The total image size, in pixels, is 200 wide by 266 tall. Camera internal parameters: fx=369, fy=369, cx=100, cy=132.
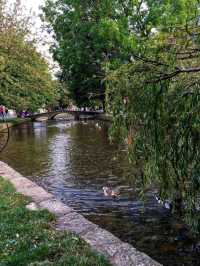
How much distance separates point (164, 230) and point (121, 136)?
2452 mm

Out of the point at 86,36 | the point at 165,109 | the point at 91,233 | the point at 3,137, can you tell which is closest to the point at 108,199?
the point at 91,233

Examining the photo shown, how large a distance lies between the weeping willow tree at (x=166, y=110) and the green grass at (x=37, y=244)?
4.93 feet

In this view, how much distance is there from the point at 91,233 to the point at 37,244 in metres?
1.18

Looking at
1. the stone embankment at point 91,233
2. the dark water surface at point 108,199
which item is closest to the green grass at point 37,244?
the stone embankment at point 91,233

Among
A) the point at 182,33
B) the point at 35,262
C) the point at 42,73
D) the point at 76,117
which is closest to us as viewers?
the point at 35,262

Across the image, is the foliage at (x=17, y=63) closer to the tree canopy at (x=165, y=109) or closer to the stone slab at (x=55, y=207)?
the stone slab at (x=55, y=207)

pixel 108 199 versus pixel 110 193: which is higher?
pixel 110 193

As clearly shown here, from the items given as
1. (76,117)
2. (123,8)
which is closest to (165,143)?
(123,8)

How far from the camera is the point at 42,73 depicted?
30203 millimetres

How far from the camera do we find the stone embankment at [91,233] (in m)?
5.13

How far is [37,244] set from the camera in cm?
536

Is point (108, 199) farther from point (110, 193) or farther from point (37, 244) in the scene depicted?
point (37, 244)

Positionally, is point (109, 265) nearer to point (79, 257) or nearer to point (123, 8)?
point (79, 257)

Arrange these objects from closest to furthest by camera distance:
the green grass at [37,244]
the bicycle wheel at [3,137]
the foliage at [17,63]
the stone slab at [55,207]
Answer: the green grass at [37,244] → the stone slab at [55,207] → the bicycle wheel at [3,137] → the foliage at [17,63]
